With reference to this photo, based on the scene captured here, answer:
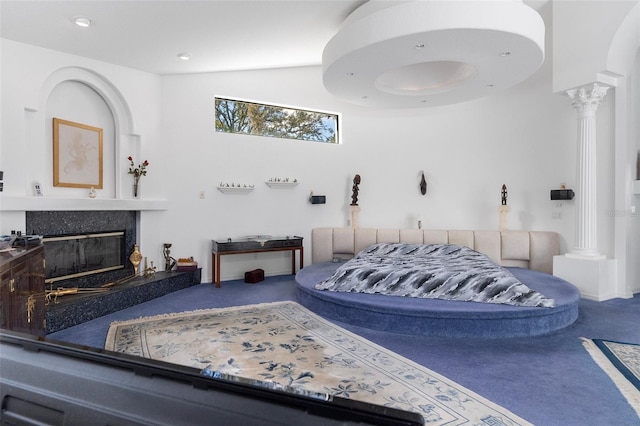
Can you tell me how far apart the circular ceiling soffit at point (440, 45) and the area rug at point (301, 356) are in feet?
8.85

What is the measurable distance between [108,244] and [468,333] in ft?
14.3

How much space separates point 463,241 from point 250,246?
323cm

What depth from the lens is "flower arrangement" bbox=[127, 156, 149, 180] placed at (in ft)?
16.2

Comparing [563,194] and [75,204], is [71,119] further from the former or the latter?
[563,194]

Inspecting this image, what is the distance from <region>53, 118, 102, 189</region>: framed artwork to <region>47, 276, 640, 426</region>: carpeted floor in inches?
66.3

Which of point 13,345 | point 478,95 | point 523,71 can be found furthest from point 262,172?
point 13,345

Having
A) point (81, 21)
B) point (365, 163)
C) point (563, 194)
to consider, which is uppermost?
point (81, 21)

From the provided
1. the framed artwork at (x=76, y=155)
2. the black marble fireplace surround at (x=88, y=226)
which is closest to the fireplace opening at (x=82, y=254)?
the black marble fireplace surround at (x=88, y=226)

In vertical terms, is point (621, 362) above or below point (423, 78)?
below

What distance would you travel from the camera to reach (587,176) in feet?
15.1

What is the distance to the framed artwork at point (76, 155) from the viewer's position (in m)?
4.19

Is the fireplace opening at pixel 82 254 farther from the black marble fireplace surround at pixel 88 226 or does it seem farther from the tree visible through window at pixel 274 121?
the tree visible through window at pixel 274 121

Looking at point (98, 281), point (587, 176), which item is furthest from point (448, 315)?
point (98, 281)

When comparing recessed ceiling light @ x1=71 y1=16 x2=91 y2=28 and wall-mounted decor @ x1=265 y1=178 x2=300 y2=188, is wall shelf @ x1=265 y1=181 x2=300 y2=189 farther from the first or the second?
recessed ceiling light @ x1=71 y1=16 x2=91 y2=28
